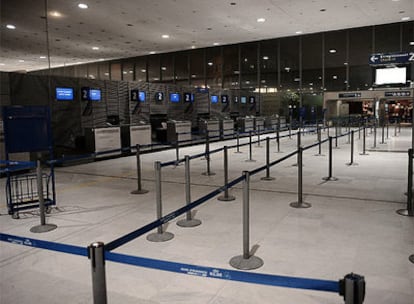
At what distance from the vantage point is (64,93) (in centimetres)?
1211

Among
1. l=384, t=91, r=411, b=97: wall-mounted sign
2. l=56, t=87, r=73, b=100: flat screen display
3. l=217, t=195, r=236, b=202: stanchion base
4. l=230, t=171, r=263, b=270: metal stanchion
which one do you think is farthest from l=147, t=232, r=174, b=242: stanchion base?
l=384, t=91, r=411, b=97: wall-mounted sign

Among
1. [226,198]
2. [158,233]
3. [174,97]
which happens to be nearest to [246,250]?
[158,233]

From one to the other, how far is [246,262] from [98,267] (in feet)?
6.72

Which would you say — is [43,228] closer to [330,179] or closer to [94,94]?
[330,179]

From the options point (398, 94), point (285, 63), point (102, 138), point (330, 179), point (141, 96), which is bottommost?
point (330, 179)

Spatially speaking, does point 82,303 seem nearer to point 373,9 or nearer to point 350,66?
point 373,9

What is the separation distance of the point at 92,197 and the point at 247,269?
4205mm

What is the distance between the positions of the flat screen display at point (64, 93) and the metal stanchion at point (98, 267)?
1113 cm

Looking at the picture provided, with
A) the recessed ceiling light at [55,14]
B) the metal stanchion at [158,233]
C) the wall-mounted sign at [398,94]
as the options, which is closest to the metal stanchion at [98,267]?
the metal stanchion at [158,233]

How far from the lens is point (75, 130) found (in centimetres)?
1268

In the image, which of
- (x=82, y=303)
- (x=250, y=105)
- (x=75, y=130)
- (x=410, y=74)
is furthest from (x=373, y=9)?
(x=82, y=303)

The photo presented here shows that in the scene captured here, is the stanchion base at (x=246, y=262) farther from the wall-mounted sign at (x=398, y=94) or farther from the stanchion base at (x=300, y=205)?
the wall-mounted sign at (x=398, y=94)

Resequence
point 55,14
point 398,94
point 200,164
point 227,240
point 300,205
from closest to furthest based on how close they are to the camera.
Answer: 1. point 227,240
2. point 300,205
3. point 200,164
4. point 55,14
5. point 398,94

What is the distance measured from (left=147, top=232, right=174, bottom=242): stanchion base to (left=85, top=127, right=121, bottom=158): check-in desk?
8195 mm
